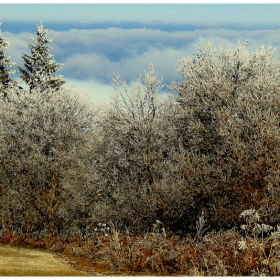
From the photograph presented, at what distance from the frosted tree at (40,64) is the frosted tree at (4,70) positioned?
4.67ft

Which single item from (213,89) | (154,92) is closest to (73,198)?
(154,92)

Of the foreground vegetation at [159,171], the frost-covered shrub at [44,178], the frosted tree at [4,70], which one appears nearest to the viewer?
the foreground vegetation at [159,171]

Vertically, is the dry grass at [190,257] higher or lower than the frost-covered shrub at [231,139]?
lower

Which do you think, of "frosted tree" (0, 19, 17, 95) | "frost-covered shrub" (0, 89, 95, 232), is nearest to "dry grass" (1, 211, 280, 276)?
"frost-covered shrub" (0, 89, 95, 232)

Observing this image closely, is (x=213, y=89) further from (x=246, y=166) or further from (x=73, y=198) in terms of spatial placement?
(x=73, y=198)

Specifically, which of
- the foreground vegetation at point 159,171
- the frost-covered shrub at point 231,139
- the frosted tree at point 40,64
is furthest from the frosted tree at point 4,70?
the frost-covered shrub at point 231,139

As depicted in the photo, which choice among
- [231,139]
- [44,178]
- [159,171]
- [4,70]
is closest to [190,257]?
[231,139]

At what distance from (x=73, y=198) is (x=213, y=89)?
30.2 feet

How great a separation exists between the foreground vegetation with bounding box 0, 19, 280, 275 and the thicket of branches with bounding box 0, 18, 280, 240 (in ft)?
0.18

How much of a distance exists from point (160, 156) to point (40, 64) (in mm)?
23098

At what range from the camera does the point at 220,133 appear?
57.9ft

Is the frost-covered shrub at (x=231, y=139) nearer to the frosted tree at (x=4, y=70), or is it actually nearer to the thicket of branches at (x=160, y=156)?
the thicket of branches at (x=160, y=156)

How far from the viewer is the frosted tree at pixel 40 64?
39519 mm

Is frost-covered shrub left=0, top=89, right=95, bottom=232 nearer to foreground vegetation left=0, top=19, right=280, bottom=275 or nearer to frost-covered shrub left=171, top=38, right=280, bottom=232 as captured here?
foreground vegetation left=0, top=19, right=280, bottom=275
